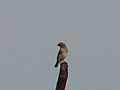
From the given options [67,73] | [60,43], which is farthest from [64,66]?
[60,43]

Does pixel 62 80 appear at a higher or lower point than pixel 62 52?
lower

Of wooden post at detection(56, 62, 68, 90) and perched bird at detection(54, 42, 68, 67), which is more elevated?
perched bird at detection(54, 42, 68, 67)

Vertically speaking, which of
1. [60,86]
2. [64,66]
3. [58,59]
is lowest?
[60,86]

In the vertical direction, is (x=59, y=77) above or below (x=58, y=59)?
below

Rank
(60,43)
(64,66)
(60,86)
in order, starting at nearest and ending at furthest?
(60,86) < (64,66) < (60,43)

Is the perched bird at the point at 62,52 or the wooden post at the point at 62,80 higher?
the perched bird at the point at 62,52

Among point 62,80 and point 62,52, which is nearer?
point 62,80

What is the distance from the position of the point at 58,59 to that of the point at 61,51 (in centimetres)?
38

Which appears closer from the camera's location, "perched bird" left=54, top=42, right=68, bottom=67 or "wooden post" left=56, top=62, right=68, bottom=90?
"wooden post" left=56, top=62, right=68, bottom=90

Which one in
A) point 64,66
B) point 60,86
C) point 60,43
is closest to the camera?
point 60,86

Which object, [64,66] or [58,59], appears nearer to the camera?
[64,66]

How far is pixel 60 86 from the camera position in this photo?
23.0 ft

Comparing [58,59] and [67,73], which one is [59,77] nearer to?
[67,73]

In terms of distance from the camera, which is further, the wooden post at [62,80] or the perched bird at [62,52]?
the perched bird at [62,52]
